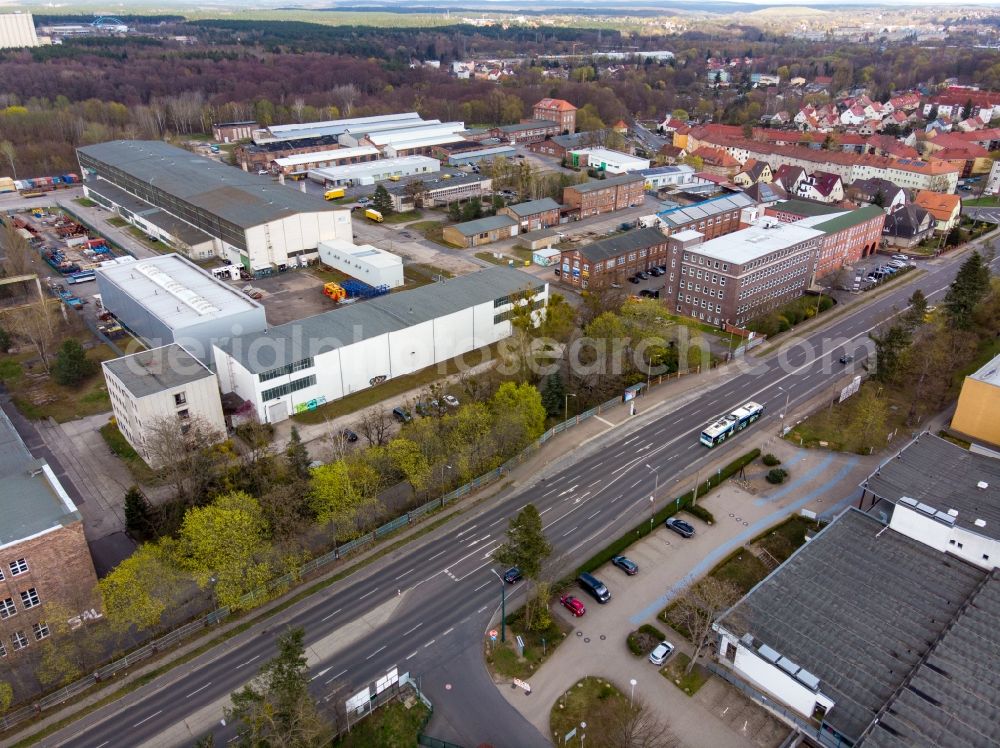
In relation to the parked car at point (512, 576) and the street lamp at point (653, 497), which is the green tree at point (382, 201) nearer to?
the street lamp at point (653, 497)

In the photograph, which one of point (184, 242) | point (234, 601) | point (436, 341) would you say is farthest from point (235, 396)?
point (184, 242)

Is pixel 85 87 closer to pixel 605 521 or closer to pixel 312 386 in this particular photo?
pixel 312 386

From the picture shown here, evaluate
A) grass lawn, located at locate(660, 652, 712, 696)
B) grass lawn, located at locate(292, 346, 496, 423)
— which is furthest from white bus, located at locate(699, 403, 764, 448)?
grass lawn, located at locate(292, 346, 496, 423)

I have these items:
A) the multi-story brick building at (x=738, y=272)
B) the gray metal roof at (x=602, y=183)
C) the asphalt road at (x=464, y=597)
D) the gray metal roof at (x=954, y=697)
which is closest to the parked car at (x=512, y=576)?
the asphalt road at (x=464, y=597)

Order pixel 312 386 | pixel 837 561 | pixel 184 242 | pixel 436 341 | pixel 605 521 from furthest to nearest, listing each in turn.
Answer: pixel 184 242, pixel 436 341, pixel 312 386, pixel 605 521, pixel 837 561

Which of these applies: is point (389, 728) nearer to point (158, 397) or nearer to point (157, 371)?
point (158, 397)

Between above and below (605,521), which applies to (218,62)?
above
